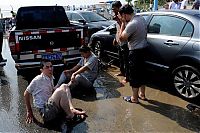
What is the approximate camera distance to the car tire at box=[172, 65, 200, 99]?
5363 millimetres

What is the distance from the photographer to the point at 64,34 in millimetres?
7117

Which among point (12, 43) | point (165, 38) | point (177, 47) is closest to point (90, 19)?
point (12, 43)

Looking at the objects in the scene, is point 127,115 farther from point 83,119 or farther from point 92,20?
point 92,20

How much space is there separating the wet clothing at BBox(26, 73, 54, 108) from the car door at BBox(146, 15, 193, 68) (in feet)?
8.15

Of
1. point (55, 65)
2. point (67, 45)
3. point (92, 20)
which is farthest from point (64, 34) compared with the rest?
point (92, 20)

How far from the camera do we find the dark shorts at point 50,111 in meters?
4.55

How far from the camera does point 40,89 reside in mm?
4676

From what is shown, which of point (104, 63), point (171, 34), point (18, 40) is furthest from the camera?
point (104, 63)

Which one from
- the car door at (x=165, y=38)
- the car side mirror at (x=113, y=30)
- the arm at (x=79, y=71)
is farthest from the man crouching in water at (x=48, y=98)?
the car side mirror at (x=113, y=30)

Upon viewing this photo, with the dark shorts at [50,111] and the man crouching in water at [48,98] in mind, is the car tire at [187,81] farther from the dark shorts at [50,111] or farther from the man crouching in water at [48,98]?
the dark shorts at [50,111]

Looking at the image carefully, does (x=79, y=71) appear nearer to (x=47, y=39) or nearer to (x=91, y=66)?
(x=91, y=66)

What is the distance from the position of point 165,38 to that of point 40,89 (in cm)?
281

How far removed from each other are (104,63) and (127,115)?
3.93 metres

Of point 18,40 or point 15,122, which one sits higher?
point 18,40
